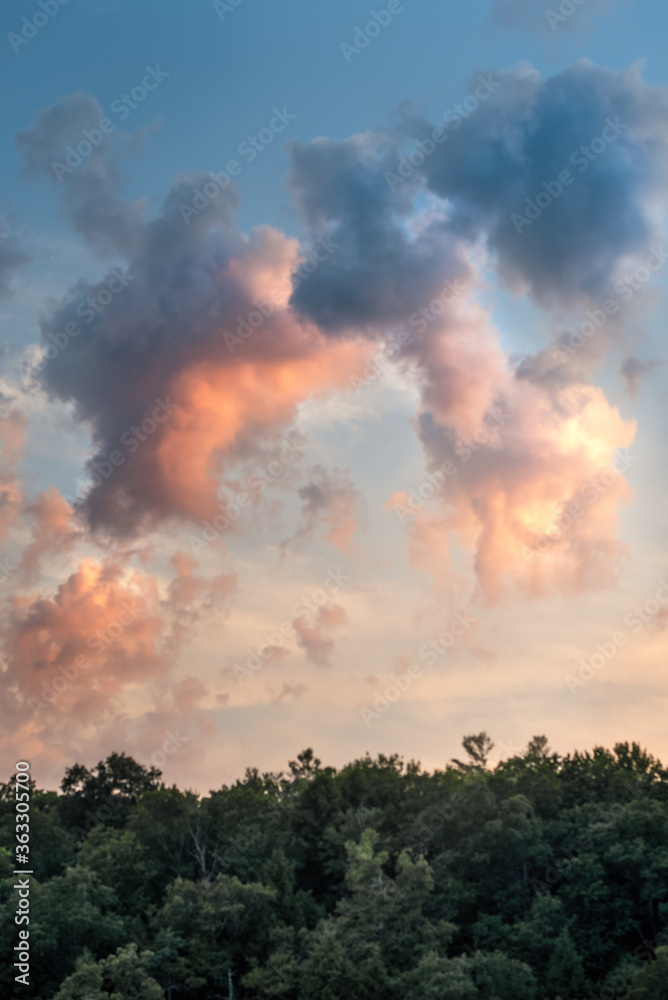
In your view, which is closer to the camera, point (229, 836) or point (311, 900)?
point (311, 900)

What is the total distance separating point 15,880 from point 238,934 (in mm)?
13412

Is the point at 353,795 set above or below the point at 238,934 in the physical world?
above

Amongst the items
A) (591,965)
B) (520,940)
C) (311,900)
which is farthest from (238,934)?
(591,965)

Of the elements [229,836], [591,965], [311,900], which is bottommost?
[591,965]

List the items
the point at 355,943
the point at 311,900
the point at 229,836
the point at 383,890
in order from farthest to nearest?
1. the point at 229,836
2. the point at 311,900
3. the point at 383,890
4. the point at 355,943

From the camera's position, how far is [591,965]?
4919cm

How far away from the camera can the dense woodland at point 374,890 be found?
44.1m

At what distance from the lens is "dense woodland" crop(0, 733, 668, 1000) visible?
44094 mm

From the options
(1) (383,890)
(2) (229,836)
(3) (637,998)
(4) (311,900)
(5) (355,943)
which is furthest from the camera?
(2) (229,836)

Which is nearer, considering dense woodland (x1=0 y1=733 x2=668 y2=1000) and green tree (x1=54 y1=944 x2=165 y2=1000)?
green tree (x1=54 y1=944 x2=165 y2=1000)

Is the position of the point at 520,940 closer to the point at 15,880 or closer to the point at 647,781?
the point at 647,781

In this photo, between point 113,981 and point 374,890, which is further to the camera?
point 374,890

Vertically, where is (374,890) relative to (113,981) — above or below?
above

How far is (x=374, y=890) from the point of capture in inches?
1957
